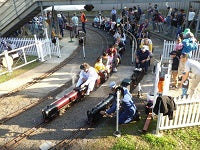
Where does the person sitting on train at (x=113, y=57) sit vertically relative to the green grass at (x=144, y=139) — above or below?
above

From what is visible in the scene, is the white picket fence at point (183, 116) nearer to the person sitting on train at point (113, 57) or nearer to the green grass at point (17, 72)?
the person sitting on train at point (113, 57)

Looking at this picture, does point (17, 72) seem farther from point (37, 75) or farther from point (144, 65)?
point (144, 65)

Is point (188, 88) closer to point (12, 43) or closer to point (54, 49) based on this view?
point (54, 49)

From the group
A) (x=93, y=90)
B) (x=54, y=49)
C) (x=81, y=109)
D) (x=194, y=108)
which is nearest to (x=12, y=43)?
(x=54, y=49)

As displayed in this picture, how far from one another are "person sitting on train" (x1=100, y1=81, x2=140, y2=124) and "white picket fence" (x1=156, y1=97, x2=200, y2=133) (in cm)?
93

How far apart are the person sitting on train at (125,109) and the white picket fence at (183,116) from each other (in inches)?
36.7

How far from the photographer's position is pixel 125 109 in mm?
7617

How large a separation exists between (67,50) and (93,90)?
7423mm

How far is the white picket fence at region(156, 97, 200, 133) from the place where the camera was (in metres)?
7.03

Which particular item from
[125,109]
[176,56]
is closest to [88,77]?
[125,109]

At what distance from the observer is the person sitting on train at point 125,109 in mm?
7461

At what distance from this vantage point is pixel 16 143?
23.7ft

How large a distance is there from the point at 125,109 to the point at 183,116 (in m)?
1.83

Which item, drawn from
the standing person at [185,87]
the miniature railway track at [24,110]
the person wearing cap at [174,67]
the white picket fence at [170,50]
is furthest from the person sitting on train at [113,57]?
the standing person at [185,87]
